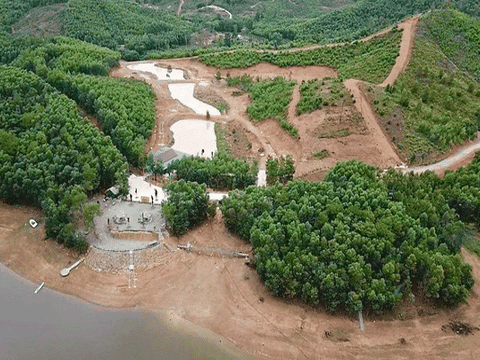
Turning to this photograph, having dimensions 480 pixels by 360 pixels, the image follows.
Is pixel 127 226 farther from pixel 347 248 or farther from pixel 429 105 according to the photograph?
pixel 429 105

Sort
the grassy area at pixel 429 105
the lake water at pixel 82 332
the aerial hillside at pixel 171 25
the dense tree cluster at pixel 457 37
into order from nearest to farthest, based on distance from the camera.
Result: the lake water at pixel 82 332
the grassy area at pixel 429 105
the dense tree cluster at pixel 457 37
the aerial hillside at pixel 171 25

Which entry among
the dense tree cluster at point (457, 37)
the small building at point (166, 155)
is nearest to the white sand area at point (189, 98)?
the small building at point (166, 155)

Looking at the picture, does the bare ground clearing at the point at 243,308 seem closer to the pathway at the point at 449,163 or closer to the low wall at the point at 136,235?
the low wall at the point at 136,235

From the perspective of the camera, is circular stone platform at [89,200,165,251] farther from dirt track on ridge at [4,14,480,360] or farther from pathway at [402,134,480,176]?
pathway at [402,134,480,176]

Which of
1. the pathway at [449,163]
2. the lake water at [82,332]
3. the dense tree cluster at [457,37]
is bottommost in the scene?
the lake water at [82,332]

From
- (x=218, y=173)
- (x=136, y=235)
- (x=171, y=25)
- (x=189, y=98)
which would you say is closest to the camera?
(x=136, y=235)

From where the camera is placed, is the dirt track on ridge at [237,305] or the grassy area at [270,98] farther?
the grassy area at [270,98]

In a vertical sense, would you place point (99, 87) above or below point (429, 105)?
below

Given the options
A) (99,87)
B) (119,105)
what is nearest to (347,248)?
(119,105)
